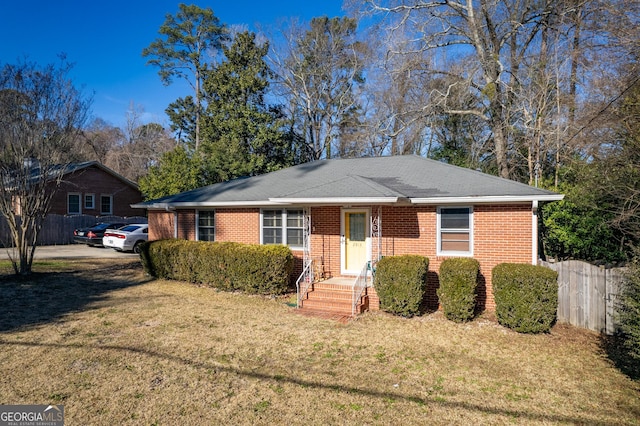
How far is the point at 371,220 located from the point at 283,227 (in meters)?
3.02

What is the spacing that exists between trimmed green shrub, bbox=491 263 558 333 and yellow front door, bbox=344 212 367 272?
12.8 feet

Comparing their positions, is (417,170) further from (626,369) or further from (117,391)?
(117,391)

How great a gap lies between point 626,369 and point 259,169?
2160 cm

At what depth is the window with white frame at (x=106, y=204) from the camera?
98.1 feet

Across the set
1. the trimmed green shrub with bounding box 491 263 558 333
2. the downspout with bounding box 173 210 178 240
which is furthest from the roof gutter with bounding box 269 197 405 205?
the downspout with bounding box 173 210 178 240

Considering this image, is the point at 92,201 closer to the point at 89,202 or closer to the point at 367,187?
the point at 89,202

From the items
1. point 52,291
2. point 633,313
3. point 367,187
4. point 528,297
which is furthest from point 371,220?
point 52,291

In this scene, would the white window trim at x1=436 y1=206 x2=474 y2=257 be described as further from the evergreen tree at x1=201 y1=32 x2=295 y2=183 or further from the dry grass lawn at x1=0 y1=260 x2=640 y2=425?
the evergreen tree at x1=201 y1=32 x2=295 y2=183

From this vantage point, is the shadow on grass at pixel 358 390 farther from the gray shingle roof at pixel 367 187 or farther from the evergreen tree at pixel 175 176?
the evergreen tree at pixel 175 176

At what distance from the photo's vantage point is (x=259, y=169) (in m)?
25.3

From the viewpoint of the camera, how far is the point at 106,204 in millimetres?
30172

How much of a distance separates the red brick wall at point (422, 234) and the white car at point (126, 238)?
32.2 ft

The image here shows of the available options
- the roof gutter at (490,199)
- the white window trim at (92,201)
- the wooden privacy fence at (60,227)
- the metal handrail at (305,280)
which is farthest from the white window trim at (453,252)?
the white window trim at (92,201)

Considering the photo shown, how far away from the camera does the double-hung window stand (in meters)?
9.92
